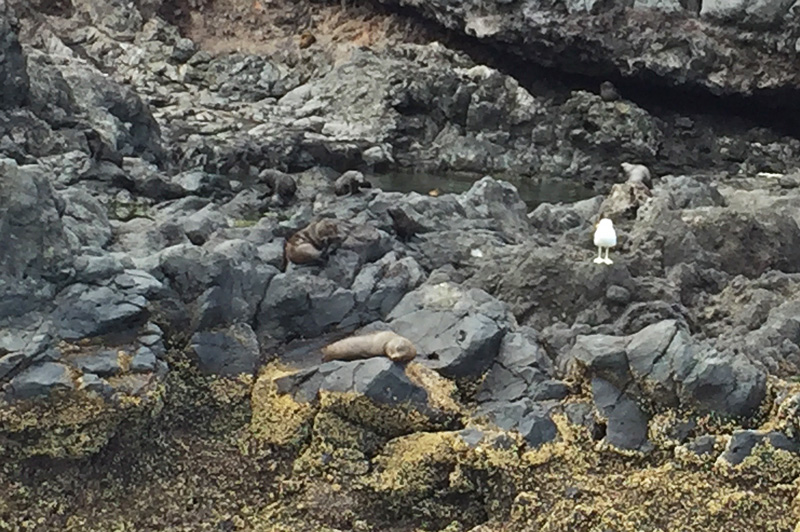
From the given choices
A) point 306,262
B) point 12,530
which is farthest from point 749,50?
point 12,530

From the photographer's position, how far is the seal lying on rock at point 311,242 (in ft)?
32.6

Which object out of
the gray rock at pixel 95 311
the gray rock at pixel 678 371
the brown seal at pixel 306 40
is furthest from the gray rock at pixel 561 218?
the brown seal at pixel 306 40

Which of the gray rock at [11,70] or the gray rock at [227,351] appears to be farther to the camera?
the gray rock at [11,70]

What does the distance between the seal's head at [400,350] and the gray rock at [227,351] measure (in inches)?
46.2

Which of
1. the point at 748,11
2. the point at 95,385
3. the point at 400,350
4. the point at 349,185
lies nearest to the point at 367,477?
the point at 400,350

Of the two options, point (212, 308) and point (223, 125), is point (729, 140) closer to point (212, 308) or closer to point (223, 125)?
point (223, 125)

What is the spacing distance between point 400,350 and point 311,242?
8.15 ft

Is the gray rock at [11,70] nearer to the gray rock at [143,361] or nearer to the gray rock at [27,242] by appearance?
the gray rock at [27,242]

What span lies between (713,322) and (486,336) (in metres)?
3.36

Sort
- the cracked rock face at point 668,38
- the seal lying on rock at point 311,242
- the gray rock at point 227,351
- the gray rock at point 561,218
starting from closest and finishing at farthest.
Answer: the gray rock at point 227,351 < the seal lying on rock at point 311,242 < the gray rock at point 561,218 < the cracked rock face at point 668,38

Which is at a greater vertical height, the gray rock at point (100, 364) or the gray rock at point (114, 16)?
the gray rock at point (100, 364)

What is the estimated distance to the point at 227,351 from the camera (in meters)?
8.32

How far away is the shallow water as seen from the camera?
70.0ft

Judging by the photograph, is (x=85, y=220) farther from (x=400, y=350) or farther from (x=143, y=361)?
(x=400, y=350)
